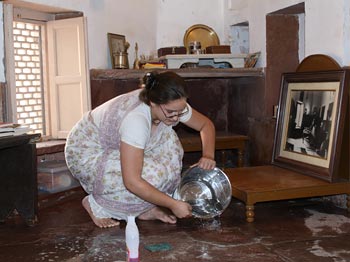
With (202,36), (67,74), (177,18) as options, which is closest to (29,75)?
(67,74)

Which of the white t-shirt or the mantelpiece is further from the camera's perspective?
the mantelpiece

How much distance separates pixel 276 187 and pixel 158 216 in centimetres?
77

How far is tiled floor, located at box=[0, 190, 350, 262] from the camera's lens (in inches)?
100

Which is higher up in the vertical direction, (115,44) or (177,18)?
(177,18)

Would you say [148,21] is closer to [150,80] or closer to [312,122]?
[312,122]

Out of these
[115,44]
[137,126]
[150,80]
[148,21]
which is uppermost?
[148,21]

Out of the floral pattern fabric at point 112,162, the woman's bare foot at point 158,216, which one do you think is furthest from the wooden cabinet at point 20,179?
the woman's bare foot at point 158,216

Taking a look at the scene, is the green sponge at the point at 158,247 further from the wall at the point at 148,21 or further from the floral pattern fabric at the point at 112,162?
the wall at the point at 148,21

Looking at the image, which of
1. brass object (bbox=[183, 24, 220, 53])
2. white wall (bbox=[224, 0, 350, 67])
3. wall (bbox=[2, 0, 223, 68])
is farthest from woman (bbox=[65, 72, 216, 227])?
brass object (bbox=[183, 24, 220, 53])

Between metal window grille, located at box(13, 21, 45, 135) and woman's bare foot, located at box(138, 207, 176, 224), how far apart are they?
190 centimetres

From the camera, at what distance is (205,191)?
3184mm

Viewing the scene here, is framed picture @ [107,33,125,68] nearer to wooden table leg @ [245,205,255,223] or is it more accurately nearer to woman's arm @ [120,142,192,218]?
wooden table leg @ [245,205,255,223]

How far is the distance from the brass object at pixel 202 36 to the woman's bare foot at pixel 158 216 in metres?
2.45

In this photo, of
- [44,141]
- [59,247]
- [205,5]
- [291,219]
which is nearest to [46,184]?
[44,141]
